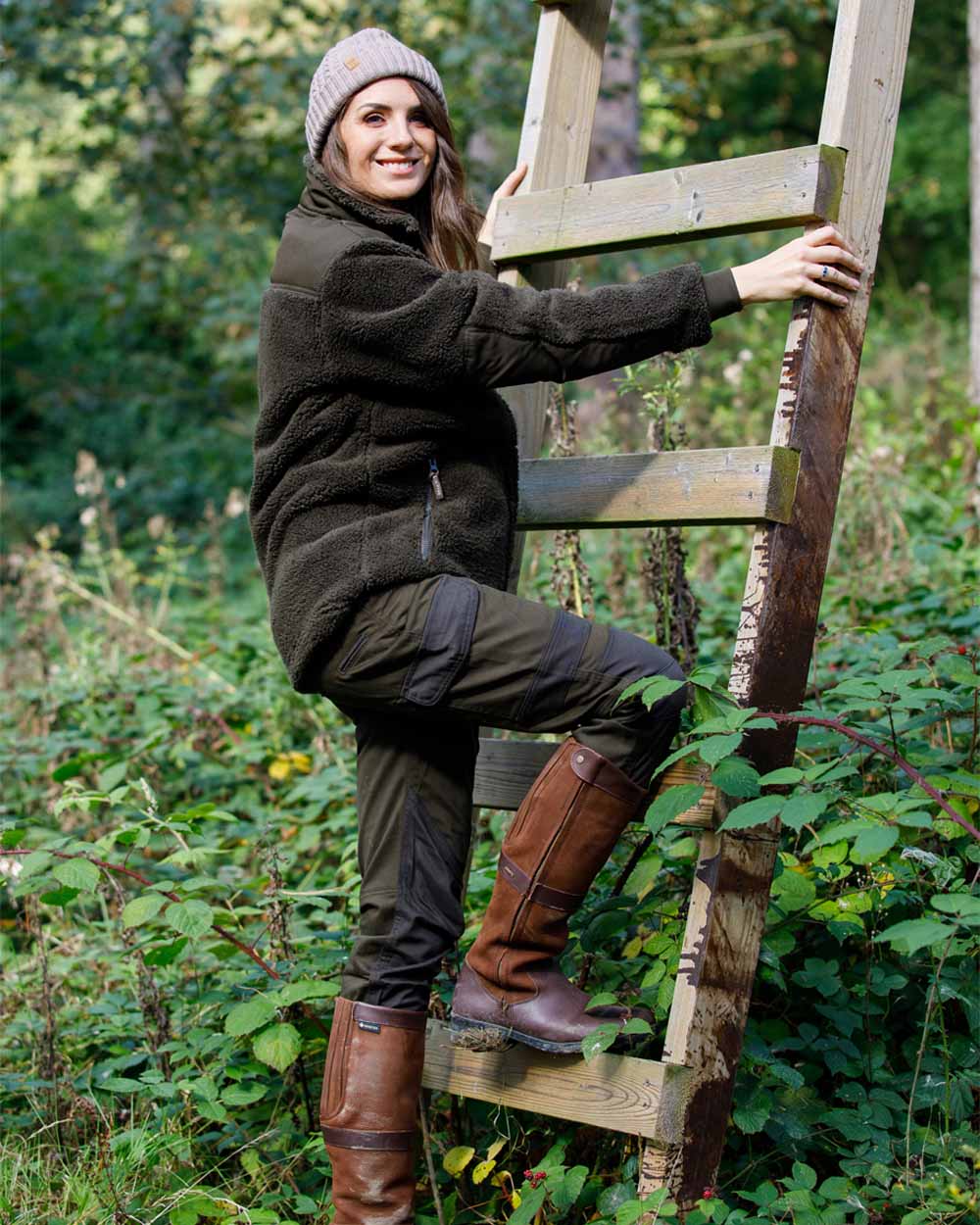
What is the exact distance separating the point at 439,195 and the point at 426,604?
880 millimetres

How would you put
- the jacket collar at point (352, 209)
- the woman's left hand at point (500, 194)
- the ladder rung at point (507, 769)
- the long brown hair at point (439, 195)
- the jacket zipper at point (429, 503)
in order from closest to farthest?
the jacket zipper at point (429, 503) → the jacket collar at point (352, 209) → the long brown hair at point (439, 195) → the ladder rung at point (507, 769) → the woman's left hand at point (500, 194)

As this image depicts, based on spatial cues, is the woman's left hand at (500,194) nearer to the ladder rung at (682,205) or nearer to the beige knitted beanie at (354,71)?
the ladder rung at (682,205)

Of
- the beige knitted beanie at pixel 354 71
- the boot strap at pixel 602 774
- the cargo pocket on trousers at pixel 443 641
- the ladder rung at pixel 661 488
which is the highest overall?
the beige knitted beanie at pixel 354 71

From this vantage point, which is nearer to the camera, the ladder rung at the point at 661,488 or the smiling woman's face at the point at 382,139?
the ladder rung at the point at 661,488

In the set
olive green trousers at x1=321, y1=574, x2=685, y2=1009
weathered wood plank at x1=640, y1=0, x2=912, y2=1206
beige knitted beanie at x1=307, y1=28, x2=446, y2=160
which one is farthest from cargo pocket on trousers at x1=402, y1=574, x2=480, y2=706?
beige knitted beanie at x1=307, y1=28, x2=446, y2=160

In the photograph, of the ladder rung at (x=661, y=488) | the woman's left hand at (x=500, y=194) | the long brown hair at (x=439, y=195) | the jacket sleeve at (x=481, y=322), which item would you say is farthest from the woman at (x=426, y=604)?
the woman's left hand at (x=500, y=194)

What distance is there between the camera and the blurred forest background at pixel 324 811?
2.46 m

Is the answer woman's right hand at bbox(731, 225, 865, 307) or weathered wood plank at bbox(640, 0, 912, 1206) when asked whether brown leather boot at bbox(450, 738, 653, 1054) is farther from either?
woman's right hand at bbox(731, 225, 865, 307)

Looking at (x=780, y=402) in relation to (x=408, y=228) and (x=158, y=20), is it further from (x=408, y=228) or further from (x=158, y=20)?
(x=158, y=20)

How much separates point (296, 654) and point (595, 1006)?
0.84 metres

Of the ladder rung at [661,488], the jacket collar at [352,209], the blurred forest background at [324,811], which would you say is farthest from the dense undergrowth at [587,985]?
the jacket collar at [352,209]

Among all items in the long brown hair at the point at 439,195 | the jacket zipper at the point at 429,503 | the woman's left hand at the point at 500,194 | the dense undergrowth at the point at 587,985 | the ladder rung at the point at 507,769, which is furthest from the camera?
the woman's left hand at the point at 500,194

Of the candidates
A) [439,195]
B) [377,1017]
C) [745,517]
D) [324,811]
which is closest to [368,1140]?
[377,1017]

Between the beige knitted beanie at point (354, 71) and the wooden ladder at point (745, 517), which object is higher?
the beige knitted beanie at point (354, 71)
